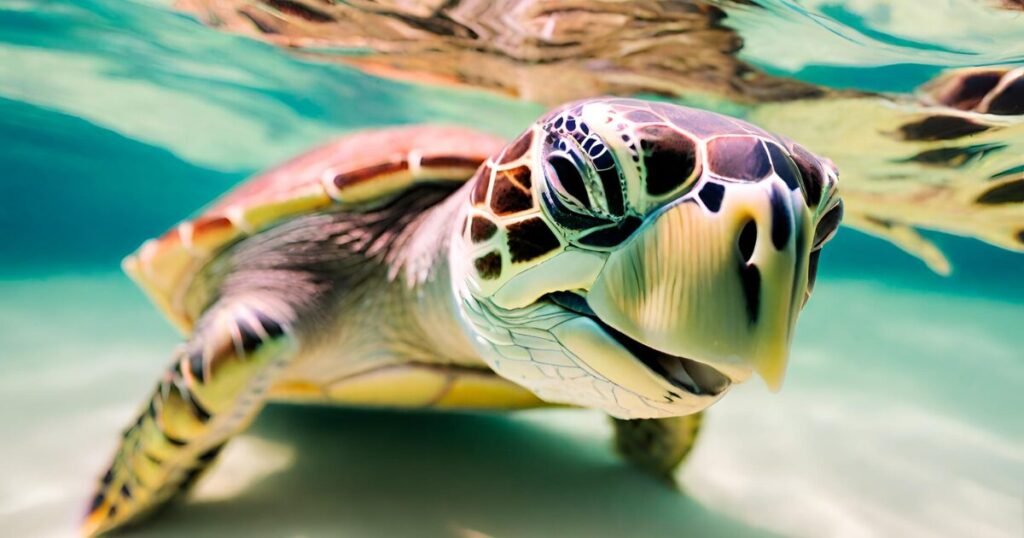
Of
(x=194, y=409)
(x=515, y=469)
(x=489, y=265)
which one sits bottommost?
(x=515, y=469)

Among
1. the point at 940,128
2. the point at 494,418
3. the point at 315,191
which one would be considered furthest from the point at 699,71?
the point at 315,191

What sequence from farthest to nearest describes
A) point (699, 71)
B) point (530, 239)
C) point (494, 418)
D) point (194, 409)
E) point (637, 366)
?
point (699, 71), point (494, 418), point (194, 409), point (530, 239), point (637, 366)

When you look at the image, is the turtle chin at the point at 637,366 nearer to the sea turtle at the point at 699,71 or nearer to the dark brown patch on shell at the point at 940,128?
the sea turtle at the point at 699,71

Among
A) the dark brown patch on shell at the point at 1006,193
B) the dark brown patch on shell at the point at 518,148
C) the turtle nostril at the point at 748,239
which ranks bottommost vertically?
the dark brown patch on shell at the point at 1006,193

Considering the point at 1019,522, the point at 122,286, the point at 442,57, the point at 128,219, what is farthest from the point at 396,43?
the point at 128,219

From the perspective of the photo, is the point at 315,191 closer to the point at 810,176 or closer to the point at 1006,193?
the point at 810,176

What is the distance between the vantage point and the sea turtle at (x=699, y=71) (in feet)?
14.8

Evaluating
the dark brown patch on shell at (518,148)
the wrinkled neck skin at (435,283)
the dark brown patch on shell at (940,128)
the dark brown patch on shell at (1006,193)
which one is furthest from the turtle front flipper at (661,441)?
the dark brown patch on shell at (1006,193)

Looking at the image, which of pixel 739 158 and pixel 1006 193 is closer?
pixel 739 158

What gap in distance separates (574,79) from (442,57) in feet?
4.72

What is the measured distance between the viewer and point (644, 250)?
1.18 m

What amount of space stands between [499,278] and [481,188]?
0.90ft

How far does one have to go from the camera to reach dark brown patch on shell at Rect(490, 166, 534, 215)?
1.43 meters

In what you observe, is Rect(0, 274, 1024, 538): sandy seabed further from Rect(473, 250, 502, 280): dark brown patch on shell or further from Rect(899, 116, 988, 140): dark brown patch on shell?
Rect(899, 116, 988, 140): dark brown patch on shell
